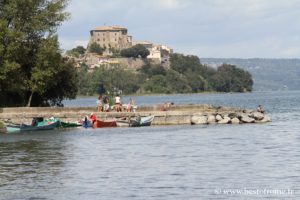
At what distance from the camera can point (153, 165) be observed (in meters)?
37.1

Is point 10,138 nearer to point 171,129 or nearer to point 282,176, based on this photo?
point 171,129

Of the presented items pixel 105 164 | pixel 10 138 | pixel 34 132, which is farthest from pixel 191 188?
pixel 34 132

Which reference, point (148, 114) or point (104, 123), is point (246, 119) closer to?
point (148, 114)

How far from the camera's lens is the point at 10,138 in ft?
190

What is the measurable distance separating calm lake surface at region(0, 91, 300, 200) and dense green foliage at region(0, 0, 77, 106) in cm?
1147

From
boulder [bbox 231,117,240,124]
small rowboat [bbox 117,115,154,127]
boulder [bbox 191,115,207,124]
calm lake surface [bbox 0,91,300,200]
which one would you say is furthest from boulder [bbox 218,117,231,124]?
calm lake surface [bbox 0,91,300,200]

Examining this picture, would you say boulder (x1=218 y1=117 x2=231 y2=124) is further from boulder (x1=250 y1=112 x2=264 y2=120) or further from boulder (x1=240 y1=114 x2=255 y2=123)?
boulder (x1=250 y1=112 x2=264 y2=120)

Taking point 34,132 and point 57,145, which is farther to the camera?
point 34,132

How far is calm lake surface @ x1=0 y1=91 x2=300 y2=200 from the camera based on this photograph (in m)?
29.1

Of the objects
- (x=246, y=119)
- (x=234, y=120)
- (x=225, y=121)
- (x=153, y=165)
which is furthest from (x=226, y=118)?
(x=153, y=165)

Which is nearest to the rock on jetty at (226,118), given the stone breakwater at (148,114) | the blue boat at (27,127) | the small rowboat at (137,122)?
the stone breakwater at (148,114)

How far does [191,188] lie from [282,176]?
4292mm

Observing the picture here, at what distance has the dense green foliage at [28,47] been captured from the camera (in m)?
70.0

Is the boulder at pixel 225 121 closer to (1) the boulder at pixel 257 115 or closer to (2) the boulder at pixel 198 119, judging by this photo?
(2) the boulder at pixel 198 119
